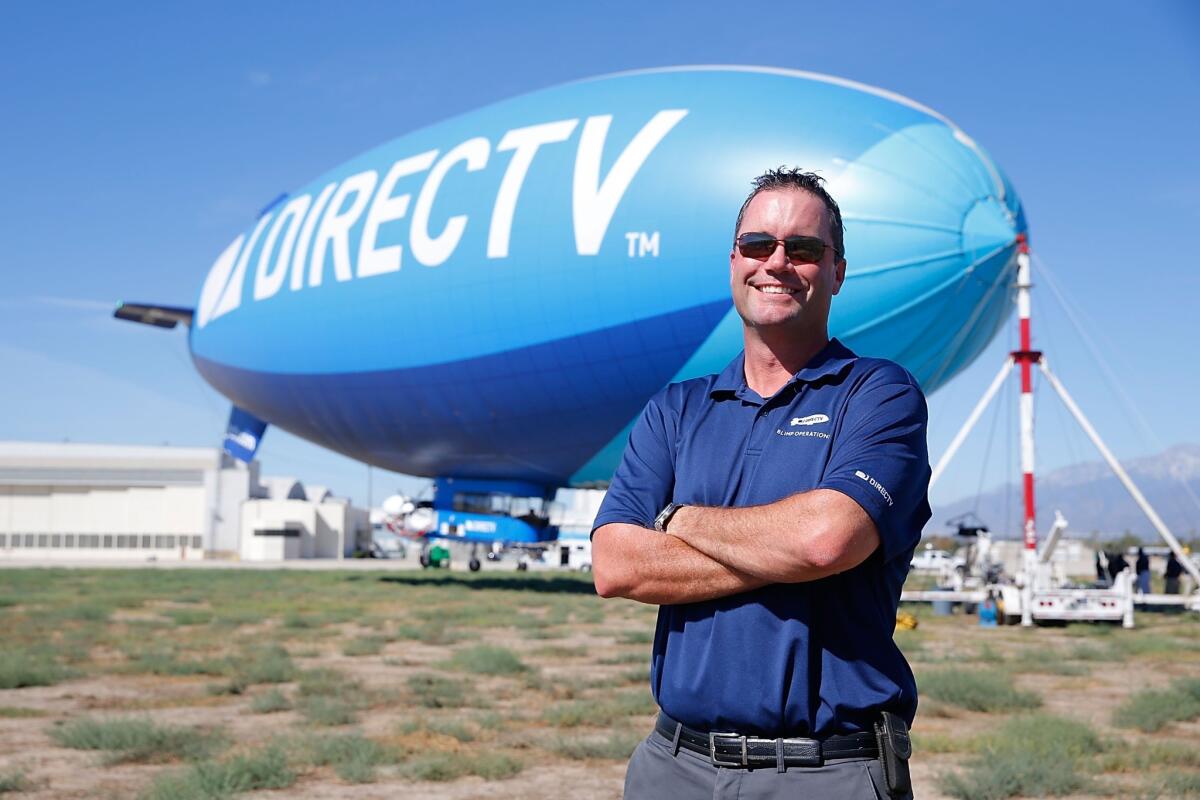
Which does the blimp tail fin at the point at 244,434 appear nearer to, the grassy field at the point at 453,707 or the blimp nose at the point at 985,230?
the grassy field at the point at 453,707

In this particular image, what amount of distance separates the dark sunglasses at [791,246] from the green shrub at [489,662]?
13371 mm

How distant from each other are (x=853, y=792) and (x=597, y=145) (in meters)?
20.4

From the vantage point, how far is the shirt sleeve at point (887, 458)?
2.97m

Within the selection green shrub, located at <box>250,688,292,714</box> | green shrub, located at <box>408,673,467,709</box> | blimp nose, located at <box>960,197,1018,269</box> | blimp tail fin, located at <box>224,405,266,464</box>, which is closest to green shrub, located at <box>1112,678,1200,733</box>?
green shrub, located at <box>408,673,467,709</box>

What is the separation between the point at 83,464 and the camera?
3519 inches

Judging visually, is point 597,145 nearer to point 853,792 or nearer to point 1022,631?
point 1022,631

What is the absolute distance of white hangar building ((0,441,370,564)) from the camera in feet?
275

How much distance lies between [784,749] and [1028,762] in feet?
24.1

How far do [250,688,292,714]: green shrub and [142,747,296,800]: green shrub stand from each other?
10.5 ft

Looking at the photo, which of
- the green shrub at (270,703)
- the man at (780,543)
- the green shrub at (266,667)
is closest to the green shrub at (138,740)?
the green shrub at (270,703)

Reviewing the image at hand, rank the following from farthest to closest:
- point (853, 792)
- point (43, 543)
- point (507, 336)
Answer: point (43, 543) → point (507, 336) → point (853, 792)

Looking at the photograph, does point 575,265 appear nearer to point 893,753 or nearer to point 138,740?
point 138,740

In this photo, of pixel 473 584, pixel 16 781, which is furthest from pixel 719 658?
pixel 473 584

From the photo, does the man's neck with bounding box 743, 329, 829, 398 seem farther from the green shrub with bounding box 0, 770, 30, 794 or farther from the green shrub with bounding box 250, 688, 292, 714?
the green shrub with bounding box 250, 688, 292, 714
